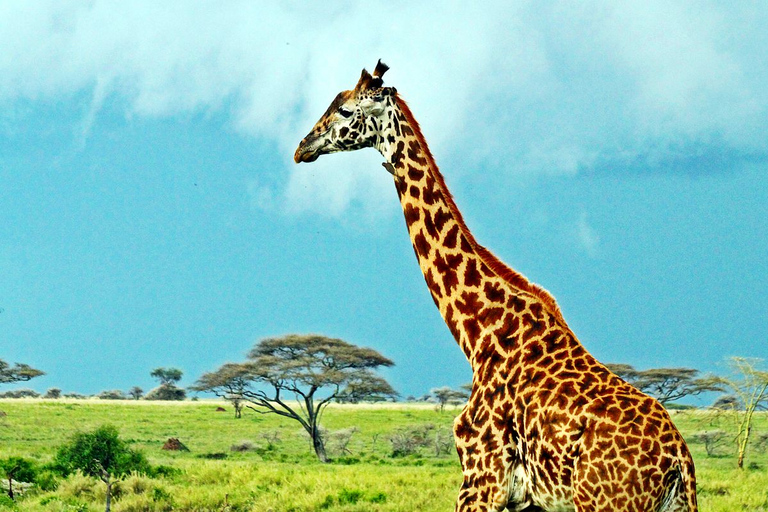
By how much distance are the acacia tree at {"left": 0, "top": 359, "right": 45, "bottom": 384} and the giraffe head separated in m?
35.6

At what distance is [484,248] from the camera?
224 inches

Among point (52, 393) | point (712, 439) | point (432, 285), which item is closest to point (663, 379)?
point (712, 439)

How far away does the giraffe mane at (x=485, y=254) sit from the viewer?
5.29 metres

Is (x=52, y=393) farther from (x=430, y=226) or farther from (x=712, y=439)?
(x=430, y=226)

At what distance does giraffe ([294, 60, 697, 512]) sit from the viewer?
14.4ft

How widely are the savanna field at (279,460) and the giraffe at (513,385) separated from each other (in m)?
10.0

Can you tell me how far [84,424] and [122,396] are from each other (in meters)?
24.3

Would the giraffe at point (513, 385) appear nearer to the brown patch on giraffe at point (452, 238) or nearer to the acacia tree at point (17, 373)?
the brown patch on giraffe at point (452, 238)

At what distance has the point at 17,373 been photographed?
37.5 m

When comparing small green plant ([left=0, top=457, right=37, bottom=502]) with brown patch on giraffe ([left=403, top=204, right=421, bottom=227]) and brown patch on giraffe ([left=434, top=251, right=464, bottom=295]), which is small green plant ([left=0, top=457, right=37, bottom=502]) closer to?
brown patch on giraffe ([left=403, top=204, right=421, bottom=227])

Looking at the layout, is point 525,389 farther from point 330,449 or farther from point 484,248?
point 330,449

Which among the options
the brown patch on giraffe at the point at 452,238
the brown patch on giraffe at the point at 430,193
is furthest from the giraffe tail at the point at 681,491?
the brown patch on giraffe at the point at 430,193

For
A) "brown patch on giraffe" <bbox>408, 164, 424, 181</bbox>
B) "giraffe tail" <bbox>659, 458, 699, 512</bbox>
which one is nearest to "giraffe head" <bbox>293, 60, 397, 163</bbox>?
"brown patch on giraffe" <bbox>408, 164, 424, 181</bbox>

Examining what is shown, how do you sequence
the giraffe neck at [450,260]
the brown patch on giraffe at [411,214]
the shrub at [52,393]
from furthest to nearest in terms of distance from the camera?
the shrub at [52,393] → the brown patch on giraffe at [411,214] → the giraffe neck at [450,260]
